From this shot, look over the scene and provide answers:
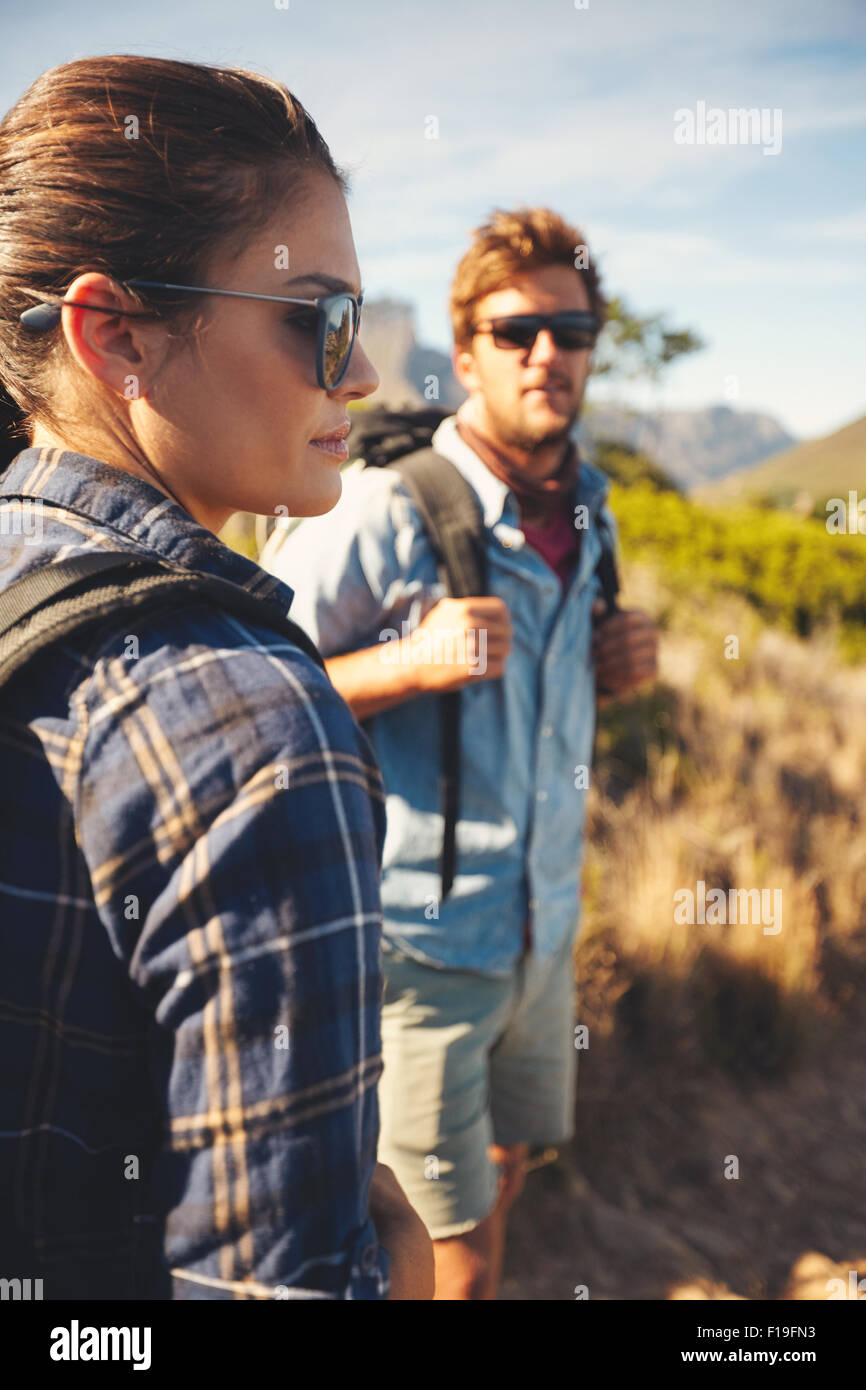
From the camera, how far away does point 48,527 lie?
825 mm

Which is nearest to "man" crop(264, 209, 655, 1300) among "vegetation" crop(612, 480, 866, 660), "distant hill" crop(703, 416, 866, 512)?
"vegetation" crop(612, 480, 866, 660)

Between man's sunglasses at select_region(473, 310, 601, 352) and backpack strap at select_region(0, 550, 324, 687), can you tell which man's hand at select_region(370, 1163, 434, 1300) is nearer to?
backpack strap at select_region(0, 550, 324, 687)

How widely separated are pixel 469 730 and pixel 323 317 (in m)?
1.20

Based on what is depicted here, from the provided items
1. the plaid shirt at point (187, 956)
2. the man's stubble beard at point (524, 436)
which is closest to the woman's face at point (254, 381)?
the plaid shirt at point (187, 956)

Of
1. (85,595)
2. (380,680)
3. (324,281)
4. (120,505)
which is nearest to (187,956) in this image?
(85,595)

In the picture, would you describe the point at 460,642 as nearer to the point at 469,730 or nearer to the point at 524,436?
the point at 469,730

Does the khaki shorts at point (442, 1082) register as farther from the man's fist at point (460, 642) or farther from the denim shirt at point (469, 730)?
the man's fist at point (460, 642)

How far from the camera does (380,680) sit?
192 centimetres

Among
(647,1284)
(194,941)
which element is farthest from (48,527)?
(647,1284)

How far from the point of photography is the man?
6.52 ft

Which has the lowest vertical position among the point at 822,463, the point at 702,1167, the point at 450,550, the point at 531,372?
the point at 702,1167

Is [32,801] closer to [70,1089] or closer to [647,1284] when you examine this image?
[70,1089]

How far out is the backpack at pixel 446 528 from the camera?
2.00m

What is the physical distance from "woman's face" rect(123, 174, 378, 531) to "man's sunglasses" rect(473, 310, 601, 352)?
1402 millimetres
